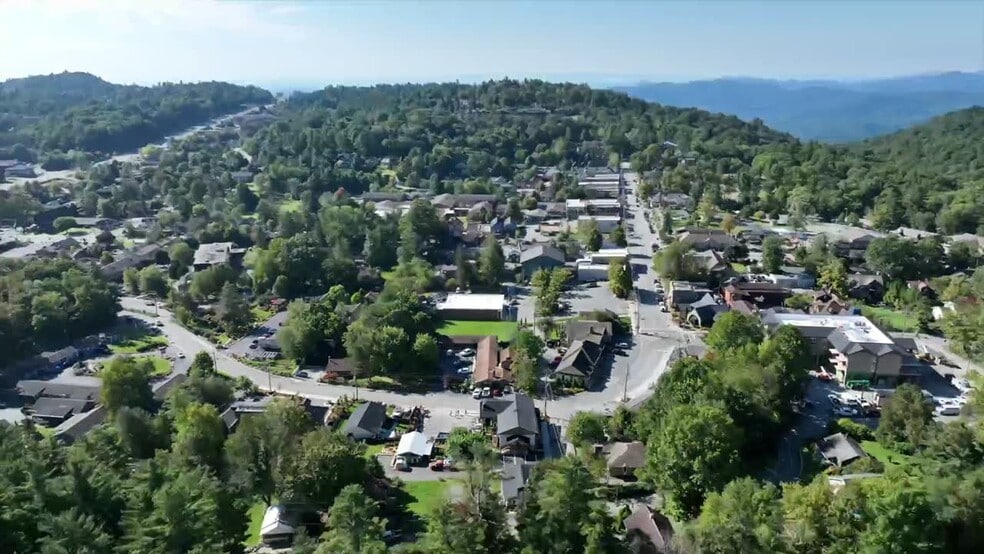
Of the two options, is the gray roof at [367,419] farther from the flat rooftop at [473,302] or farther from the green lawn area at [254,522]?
the flat rooftop at [473,302]

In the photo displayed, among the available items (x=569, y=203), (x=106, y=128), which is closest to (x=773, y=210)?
(x=569, y=203)

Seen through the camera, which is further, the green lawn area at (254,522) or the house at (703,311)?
the house at (703,311)

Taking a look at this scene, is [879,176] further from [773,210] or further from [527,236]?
[527,236]

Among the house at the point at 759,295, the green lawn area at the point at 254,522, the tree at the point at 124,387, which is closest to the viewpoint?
the green lawn area at the point at 254,522

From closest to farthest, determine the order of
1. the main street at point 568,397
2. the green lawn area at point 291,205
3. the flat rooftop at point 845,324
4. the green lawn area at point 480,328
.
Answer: the main street at point 568,397 → the flat rooftop at point 845,324 → the green lawn area at point 480,328 → the green lawn area at point 291,205

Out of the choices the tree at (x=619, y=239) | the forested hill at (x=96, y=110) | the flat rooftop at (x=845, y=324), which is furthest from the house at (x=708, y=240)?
the forested hill at (x=96, y=110)

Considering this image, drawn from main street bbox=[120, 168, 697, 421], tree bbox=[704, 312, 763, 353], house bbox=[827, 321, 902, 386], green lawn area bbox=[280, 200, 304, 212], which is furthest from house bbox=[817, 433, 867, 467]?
green lawn area bbox=[280, 200, 304, 212]

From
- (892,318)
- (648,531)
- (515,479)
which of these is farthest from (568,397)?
(892,318)
